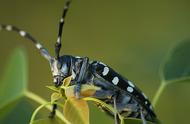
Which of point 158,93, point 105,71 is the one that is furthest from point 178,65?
point 105,71

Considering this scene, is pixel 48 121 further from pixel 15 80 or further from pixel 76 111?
pixel 15 80

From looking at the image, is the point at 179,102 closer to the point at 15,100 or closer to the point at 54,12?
the point at 15,100

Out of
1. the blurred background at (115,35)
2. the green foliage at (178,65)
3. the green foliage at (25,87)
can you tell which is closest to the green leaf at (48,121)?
the green foliage at (25,87)

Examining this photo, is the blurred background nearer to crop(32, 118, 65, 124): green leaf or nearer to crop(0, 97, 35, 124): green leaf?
crop(0, 97, 35, 124): green leaf

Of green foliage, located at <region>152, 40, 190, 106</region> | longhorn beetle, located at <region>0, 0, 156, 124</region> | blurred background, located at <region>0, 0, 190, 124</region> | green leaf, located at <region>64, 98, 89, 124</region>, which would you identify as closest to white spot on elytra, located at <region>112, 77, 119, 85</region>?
longhorn beetle, located at <region>0, 0, 156, 124</region>

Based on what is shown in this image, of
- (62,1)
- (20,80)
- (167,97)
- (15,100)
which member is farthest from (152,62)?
(62,1)

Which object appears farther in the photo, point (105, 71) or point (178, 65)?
point (178, 65)
